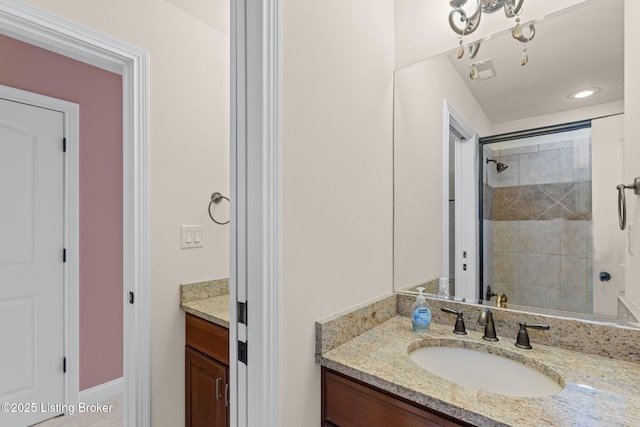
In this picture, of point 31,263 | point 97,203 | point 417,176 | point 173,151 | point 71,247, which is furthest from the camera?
point 97,203

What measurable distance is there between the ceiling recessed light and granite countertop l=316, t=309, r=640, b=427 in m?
0.83

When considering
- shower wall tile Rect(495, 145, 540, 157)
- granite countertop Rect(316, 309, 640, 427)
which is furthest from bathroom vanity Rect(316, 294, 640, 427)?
shower wall tile Rect(495, 145, 540, 157)

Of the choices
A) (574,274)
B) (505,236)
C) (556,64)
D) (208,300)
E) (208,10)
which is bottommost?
(208,300)

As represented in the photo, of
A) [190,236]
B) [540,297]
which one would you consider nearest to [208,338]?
[190,236]

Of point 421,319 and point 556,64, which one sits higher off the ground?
point 556,64

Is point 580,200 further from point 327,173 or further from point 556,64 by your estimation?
point 327,173

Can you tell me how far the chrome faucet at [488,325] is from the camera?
1099mm

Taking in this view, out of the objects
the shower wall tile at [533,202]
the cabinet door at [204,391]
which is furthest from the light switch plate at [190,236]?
the shower wall tile at [533,202]

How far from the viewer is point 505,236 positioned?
122cm

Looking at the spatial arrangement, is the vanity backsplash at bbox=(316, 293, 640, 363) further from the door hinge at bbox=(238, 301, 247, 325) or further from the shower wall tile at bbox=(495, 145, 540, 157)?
the shower wall tile at bbox=(495, 145, 540, 157)

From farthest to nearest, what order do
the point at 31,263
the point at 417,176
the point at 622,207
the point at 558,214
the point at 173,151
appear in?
the point at 31,263 → the point at 173,151 → the point at 417,176 → the point at 558,214 → the point at 622,207

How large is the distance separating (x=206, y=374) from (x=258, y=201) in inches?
44.7

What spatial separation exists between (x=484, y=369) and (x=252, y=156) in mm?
994

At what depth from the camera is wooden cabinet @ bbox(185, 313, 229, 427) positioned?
145 cm
